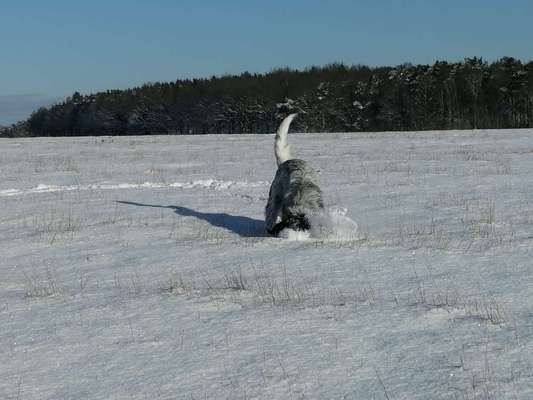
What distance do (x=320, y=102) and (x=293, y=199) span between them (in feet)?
209

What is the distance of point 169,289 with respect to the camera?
240 inches

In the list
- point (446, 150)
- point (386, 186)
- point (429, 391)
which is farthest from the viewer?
point (446, 150)

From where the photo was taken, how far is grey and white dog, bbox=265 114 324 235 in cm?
839

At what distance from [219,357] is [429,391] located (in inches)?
52.0

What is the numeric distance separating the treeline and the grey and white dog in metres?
49.9

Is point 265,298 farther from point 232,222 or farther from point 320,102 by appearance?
point 320,102

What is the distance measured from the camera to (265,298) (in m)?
5.68

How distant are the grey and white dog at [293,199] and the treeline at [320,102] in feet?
164

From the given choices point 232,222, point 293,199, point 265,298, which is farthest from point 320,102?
point 265,298

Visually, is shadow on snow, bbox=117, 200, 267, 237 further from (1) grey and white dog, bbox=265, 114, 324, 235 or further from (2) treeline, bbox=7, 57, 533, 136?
(2) treeline, bbox=7, 57, 533, 136

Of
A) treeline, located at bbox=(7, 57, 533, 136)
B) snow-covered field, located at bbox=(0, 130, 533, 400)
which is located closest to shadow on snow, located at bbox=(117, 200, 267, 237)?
snow-covered field, located at bbox=(0, 130, 533, 400)

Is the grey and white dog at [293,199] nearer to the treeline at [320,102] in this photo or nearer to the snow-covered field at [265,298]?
the snow-covered field at [265,298]

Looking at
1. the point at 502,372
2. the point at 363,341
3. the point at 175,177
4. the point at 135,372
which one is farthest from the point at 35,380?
the point at 175,177

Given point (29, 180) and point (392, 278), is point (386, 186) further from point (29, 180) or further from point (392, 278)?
point (29, 180)
